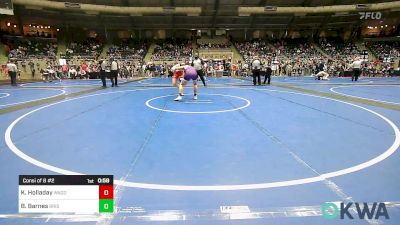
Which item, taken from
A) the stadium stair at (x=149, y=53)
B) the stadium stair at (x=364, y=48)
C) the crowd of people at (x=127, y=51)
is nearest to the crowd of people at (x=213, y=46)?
the stadium stair at (x=149, y=53)

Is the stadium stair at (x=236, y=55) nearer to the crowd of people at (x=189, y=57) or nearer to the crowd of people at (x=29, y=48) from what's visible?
the crowd of people at (x=189, y=57)

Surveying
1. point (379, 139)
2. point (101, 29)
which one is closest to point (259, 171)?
point (379, 139)

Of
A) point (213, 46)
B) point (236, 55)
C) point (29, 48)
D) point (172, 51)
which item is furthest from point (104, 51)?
point (236, 55)

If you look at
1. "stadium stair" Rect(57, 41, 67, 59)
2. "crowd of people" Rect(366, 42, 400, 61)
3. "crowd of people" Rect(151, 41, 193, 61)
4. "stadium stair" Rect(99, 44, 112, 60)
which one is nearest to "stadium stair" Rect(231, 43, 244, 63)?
"crowd of people" Rect(151, 41, 193, 61)

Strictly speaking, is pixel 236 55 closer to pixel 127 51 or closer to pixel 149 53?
pixel 149 53

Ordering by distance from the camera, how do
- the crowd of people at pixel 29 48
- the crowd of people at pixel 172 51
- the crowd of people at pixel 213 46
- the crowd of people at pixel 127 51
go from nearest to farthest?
the crowd of people at pixel 29 48 < the crowd of people at pixel 172 51 < the crowd of people at pixel 127 51 < the crowd of people at pixel 213 46

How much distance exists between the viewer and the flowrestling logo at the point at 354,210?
113 inches

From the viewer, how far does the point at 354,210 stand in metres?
2.99

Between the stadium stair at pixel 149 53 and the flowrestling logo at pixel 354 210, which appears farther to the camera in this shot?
the stadium stair at pixel 149 53

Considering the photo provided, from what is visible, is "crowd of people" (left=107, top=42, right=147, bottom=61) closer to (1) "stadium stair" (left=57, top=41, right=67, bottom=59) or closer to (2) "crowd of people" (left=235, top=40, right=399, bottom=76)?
(1) "stadium stair" (left=57, top=41, right=67, bottom=59)
